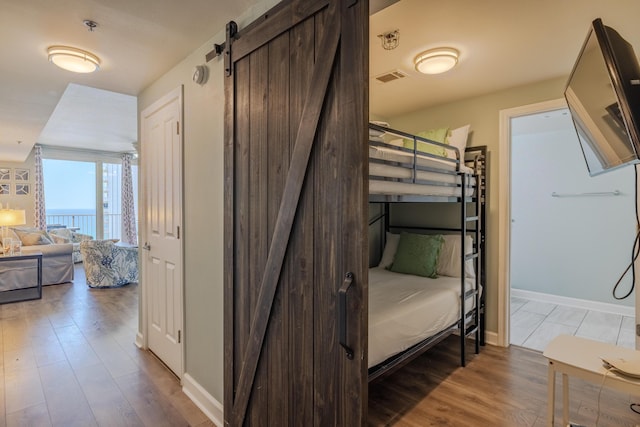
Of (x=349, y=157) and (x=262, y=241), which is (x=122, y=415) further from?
(x=349, y=157)

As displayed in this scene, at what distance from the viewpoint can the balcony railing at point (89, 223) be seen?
7988 mm

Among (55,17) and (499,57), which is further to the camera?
(499,57)

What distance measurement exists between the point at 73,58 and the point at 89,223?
738 cm

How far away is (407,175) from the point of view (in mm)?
2211

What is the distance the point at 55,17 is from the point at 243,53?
1103 mm

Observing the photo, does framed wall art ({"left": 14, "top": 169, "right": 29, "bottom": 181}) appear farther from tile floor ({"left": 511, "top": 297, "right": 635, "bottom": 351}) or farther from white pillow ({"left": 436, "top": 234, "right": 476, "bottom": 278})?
tile floor ({"left": 511, "top": 297, "right": 635, "bottom": 351})

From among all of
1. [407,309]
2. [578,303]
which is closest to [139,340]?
[407,309]

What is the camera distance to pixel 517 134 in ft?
16.0

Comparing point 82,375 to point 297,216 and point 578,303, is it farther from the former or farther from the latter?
point 578,303

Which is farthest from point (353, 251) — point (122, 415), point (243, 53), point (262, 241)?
point (122, 415)

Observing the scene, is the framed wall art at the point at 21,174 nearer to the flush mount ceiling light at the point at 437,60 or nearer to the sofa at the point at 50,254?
the sofa at the point at 50,254

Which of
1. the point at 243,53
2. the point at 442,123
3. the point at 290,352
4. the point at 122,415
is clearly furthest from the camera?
the point at 442,123

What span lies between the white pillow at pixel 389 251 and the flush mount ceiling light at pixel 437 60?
1.87m

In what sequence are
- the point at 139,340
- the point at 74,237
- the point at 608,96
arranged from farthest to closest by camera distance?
the point at 74,237
the point at 139,340
the point at 608,96
